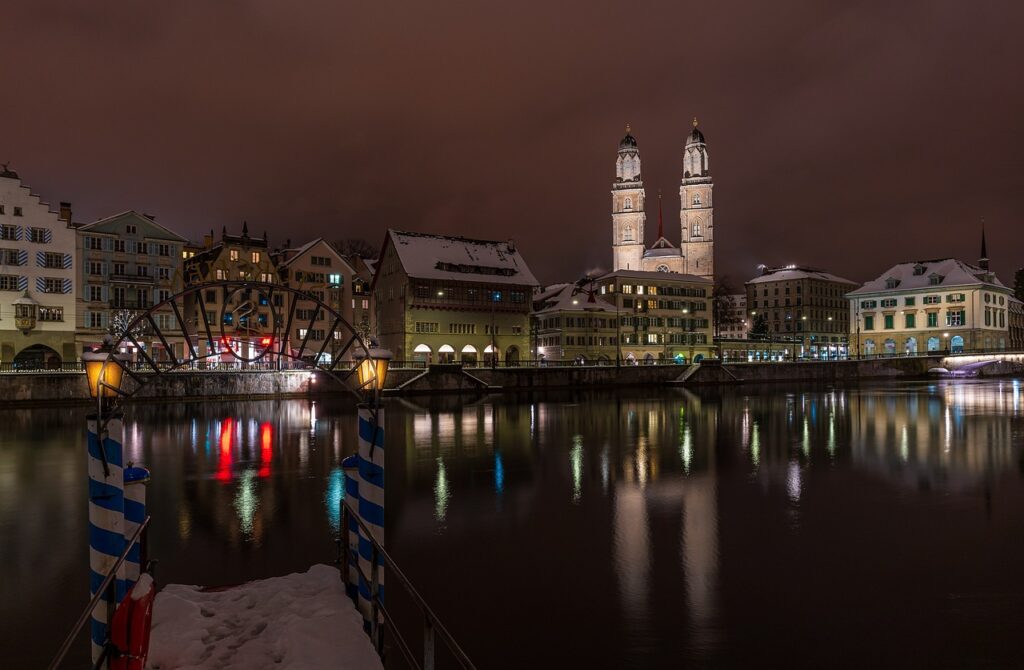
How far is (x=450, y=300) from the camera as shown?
249 feet

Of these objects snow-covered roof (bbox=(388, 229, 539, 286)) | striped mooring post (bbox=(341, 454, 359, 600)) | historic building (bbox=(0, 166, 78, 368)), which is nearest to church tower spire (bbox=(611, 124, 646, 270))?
snow-covered roof (bbox=(388, 229, 539, 286))

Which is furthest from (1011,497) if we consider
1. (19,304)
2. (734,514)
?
(19,304)

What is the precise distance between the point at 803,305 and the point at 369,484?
156 metres

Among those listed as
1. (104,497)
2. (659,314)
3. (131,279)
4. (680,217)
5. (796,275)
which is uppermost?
(680,217)

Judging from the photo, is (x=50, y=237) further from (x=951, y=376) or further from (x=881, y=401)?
(x=951, y=376)

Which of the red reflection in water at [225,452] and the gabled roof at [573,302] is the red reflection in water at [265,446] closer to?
the red reflection in water at [225,452]

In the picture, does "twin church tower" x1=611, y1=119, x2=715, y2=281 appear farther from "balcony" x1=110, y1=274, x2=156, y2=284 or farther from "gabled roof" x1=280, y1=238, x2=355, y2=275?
"balcony" x1=110, y1=274, x2=156, y2=284

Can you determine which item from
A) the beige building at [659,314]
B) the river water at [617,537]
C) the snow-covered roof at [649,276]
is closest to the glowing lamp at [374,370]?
the river water at [617,537]

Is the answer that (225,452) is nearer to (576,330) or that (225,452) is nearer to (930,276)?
(576,330)

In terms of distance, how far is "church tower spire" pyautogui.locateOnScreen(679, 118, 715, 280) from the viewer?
490ft

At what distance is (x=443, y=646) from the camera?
9688 millimetres

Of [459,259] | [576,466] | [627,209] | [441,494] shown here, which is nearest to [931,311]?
[627,209]

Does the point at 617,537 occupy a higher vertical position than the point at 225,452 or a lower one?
lower

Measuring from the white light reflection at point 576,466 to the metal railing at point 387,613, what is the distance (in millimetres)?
7909
